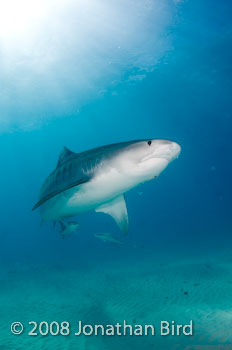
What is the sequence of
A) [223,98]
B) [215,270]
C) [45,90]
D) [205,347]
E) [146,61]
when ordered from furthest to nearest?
[223,98], [45,90], [146,61], [215,270], [205,347]

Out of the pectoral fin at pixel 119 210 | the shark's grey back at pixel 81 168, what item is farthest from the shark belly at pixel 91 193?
the pectoral fin at pixel 119 210

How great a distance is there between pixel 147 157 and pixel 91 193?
5.25 ft

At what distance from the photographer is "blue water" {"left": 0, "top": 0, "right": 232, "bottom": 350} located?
872 centimetres

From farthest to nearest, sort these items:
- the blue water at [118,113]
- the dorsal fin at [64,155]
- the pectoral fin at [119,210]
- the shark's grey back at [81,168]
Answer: the blue water at [118,113] → the pectoral fin at [119,210] → the dorsal fin at [64,155] → the shark's grey back at [81,168]

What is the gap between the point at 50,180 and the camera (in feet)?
18.0

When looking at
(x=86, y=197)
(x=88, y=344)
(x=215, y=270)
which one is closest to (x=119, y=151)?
(x=86, y=197)

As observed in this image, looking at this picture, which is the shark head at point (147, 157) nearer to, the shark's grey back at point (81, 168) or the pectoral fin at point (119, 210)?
the shark's grey back at point (81, 168)

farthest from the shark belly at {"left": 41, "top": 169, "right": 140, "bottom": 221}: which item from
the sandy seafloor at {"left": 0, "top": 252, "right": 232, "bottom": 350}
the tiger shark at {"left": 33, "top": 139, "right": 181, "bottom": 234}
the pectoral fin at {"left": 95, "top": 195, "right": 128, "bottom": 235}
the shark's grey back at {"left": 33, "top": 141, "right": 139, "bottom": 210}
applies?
the sandy seafloor at {"left": 0, "top": 252, "right": 232, "bottom": 350}

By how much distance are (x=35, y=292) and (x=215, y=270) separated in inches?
362

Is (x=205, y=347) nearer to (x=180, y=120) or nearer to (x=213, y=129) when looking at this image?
(x=180, y=120)

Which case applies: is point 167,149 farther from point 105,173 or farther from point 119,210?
point 119,210

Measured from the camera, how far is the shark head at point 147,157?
3355 mm

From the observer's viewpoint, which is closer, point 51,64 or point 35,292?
point 35,292

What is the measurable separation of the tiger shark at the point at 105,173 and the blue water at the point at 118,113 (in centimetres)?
66
